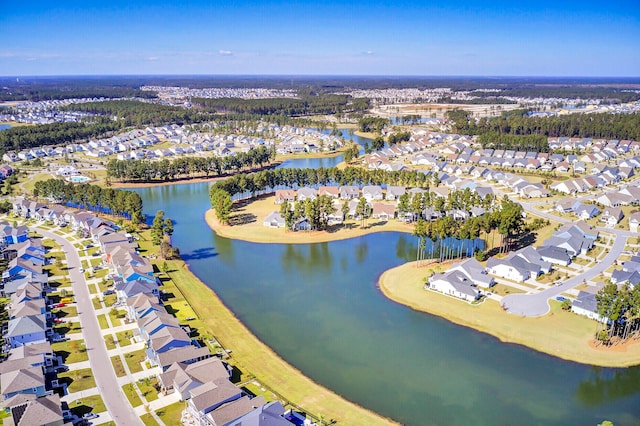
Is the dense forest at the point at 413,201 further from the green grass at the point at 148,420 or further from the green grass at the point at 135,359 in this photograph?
the green grass at the point at 148,420

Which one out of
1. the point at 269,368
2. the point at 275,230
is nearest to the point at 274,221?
the point at 275,230

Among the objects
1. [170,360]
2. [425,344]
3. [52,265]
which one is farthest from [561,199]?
[52,265]

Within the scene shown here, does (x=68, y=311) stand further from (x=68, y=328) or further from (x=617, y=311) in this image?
(x=617, y=311)

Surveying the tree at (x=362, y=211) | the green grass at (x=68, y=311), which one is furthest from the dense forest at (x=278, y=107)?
the green grass at (x=68, y=311)

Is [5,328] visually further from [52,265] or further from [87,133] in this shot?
[87,133]

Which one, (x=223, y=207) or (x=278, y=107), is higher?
(x=278, y=107)

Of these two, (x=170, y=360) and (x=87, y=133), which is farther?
(x=87, y=133)
